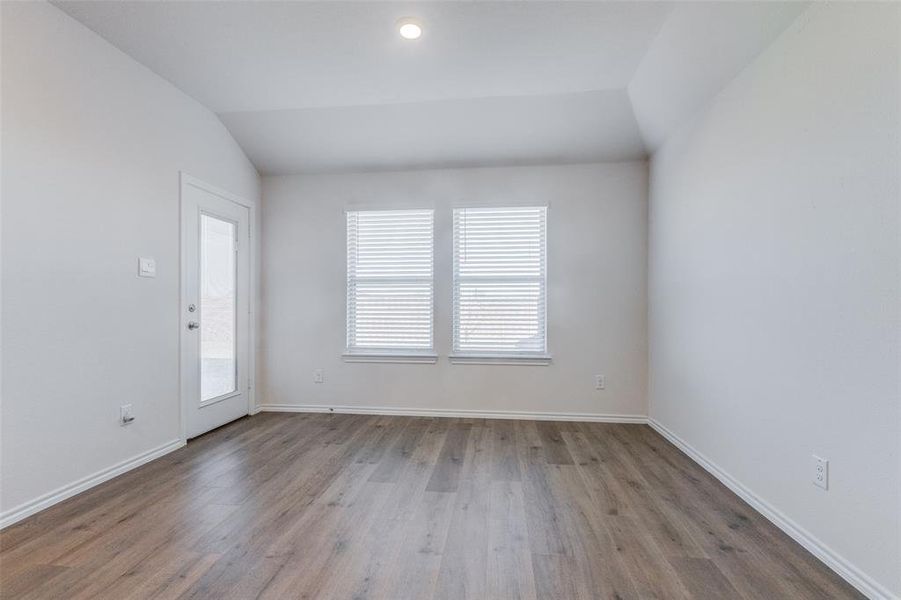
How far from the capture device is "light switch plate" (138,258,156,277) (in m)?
2.68

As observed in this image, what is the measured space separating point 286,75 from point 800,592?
3.99 m

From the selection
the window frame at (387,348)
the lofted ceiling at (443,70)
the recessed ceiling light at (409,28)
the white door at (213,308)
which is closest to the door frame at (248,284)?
the white door at (213,308)

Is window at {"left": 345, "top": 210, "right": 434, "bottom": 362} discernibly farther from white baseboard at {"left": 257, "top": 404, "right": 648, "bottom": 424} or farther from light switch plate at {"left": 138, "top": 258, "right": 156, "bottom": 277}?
light switch plate at {"left": 138, "top": 258, "right": 156, "bottom": 277}


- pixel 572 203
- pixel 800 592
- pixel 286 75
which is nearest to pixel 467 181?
pixel 572 203

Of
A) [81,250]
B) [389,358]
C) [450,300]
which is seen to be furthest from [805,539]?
[81,250]

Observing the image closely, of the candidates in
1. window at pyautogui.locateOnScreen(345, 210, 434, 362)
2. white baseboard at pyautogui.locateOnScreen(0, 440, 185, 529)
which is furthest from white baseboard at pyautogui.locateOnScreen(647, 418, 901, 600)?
white baseboard at pyautogui.locateOnScreen(0, 440, 185, 529)

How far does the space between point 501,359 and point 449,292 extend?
32.8 inches

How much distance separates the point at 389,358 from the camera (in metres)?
3.94

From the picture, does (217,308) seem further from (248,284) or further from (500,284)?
(500,284)

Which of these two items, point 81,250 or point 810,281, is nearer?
point 810,281

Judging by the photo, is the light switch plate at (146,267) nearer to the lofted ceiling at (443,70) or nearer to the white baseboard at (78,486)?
the white baseboard at (78,486)

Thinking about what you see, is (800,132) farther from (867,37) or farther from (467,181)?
(467,181)

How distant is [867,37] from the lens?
151cm

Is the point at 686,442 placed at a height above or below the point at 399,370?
below
